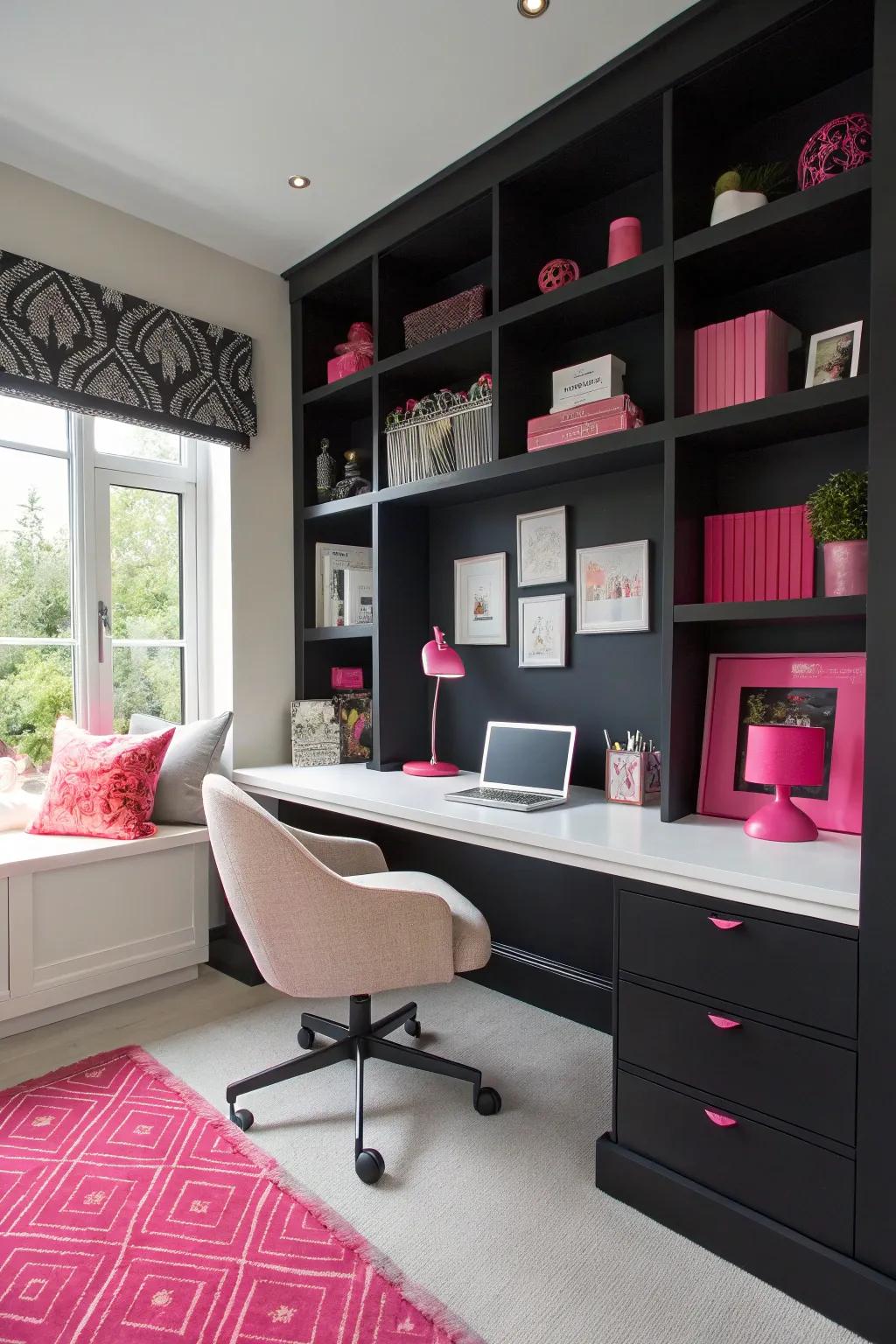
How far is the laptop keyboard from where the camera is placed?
210cm

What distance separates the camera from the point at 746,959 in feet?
4.80

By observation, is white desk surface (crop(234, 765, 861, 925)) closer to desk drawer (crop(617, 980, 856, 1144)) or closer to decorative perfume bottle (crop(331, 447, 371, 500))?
desk drawer (crop(617, 980, 856, 1144))

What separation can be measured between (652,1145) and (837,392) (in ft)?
5.22

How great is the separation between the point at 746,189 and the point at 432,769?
184 centimetres

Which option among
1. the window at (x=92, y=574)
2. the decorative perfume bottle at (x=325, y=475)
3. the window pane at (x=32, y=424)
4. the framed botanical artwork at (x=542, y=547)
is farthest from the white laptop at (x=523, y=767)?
the window pane at (x=32, y=424)

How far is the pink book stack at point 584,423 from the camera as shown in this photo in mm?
2049

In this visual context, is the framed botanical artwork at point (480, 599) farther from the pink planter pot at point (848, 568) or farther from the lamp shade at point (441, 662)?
the pink planter pot at point (848, 568)

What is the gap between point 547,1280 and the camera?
1437 millimetres

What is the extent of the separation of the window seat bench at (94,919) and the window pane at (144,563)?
0.78 meters

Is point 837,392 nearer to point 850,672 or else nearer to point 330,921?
point 850,672

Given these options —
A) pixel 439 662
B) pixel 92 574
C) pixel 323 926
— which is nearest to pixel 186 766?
pixel 92 574

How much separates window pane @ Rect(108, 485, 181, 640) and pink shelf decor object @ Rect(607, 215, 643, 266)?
5.93ft

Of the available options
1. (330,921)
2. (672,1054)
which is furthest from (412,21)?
(672,1054)

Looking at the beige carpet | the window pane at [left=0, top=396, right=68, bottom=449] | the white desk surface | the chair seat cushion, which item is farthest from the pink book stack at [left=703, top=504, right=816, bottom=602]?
the window pane at [left=0, top=396, right=68, bottom=449]
